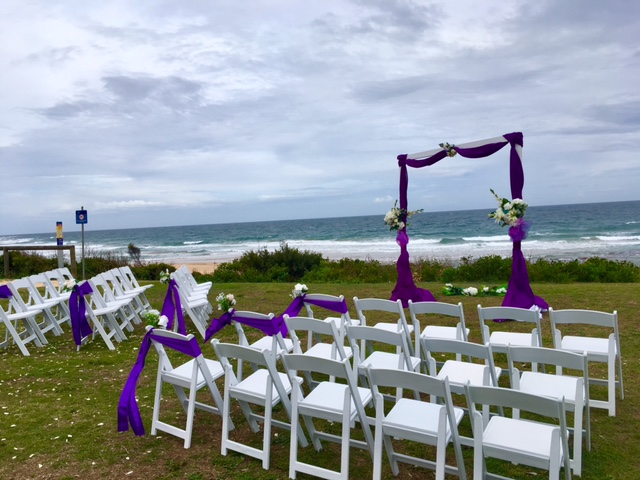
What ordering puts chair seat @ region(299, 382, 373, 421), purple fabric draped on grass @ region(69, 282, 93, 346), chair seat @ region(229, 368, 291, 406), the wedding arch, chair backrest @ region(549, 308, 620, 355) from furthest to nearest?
the wedding arch < purple fabric draped on grass @ region(69, 282, 93, 346) < chair backrest @ region(549, 308, 620, 355) < chair seat @ region(229, 368, 291, 406) < chair seat @ region(299, 382, 373, 421)

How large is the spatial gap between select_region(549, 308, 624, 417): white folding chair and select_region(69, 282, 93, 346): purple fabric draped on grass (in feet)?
17.5

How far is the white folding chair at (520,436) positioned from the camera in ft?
7.49

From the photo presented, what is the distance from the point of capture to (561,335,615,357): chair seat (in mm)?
3898

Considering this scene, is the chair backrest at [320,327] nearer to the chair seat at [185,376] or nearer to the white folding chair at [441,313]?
the chair seat at [185,376]

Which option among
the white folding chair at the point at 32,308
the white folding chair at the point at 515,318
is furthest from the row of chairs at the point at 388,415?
the white folding chair at the point at 32,308

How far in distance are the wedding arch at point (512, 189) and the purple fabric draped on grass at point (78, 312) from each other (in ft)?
14.9

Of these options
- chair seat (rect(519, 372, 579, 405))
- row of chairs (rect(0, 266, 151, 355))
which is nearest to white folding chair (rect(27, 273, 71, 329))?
row of chairs (rect(0, 266, 151, 355))

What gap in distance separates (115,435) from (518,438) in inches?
111

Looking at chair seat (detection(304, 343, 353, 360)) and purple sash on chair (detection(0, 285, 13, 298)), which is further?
purple sash on chair (detection(0, 285, 13, 298))

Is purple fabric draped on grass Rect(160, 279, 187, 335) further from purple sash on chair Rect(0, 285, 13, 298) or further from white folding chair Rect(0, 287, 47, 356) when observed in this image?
purple sash on chair Rect(0, 285, 13, 298)

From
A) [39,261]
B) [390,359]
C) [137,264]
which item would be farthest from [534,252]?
[390,359]

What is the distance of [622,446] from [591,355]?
769 mm

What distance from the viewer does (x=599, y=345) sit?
4.05m

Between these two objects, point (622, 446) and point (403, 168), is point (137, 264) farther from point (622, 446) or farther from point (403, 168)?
point (622, 446)
